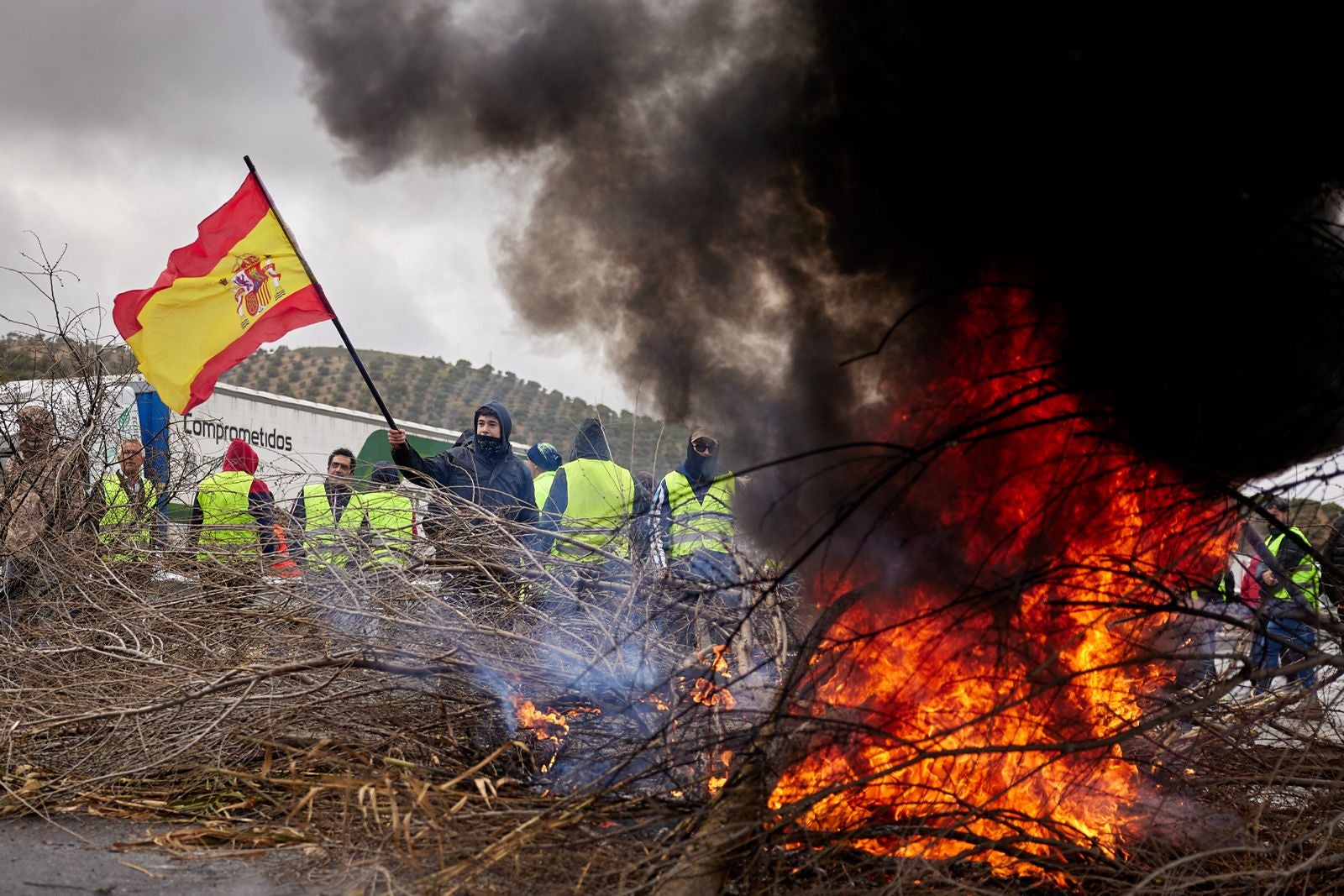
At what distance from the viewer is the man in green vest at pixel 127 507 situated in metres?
Result: 6.93

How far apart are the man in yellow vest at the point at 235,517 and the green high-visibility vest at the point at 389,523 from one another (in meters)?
0.53

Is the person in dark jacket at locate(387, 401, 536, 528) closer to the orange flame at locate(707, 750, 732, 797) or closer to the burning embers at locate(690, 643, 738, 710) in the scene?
the burning embers at locate(690, 643, 738, 710)

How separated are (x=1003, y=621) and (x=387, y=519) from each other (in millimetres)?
4042

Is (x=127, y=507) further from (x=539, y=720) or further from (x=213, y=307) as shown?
(x=539, y=720)

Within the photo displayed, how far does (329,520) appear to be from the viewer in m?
7.19

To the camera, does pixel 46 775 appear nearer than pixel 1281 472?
No

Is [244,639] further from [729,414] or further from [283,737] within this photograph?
[729,414]

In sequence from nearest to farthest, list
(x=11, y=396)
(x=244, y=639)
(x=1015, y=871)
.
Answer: (x=1015, y=871) < (x=244, y=639) < (x=11, y=396)

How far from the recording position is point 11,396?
810cm

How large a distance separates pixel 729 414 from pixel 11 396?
6.08 meters

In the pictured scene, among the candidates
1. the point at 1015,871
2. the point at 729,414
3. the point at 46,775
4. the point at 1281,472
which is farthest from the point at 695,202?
the point at 46,775

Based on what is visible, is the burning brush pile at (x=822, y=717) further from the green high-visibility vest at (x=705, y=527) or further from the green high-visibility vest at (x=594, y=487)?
the green high-visibility vest at (x=594, y=487)

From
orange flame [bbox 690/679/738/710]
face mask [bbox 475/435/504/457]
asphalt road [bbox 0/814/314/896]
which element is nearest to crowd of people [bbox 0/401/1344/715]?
face mask [bbox 475/435/504/457]

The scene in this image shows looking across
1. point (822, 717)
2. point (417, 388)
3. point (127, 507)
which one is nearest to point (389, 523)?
point (127, 507)
